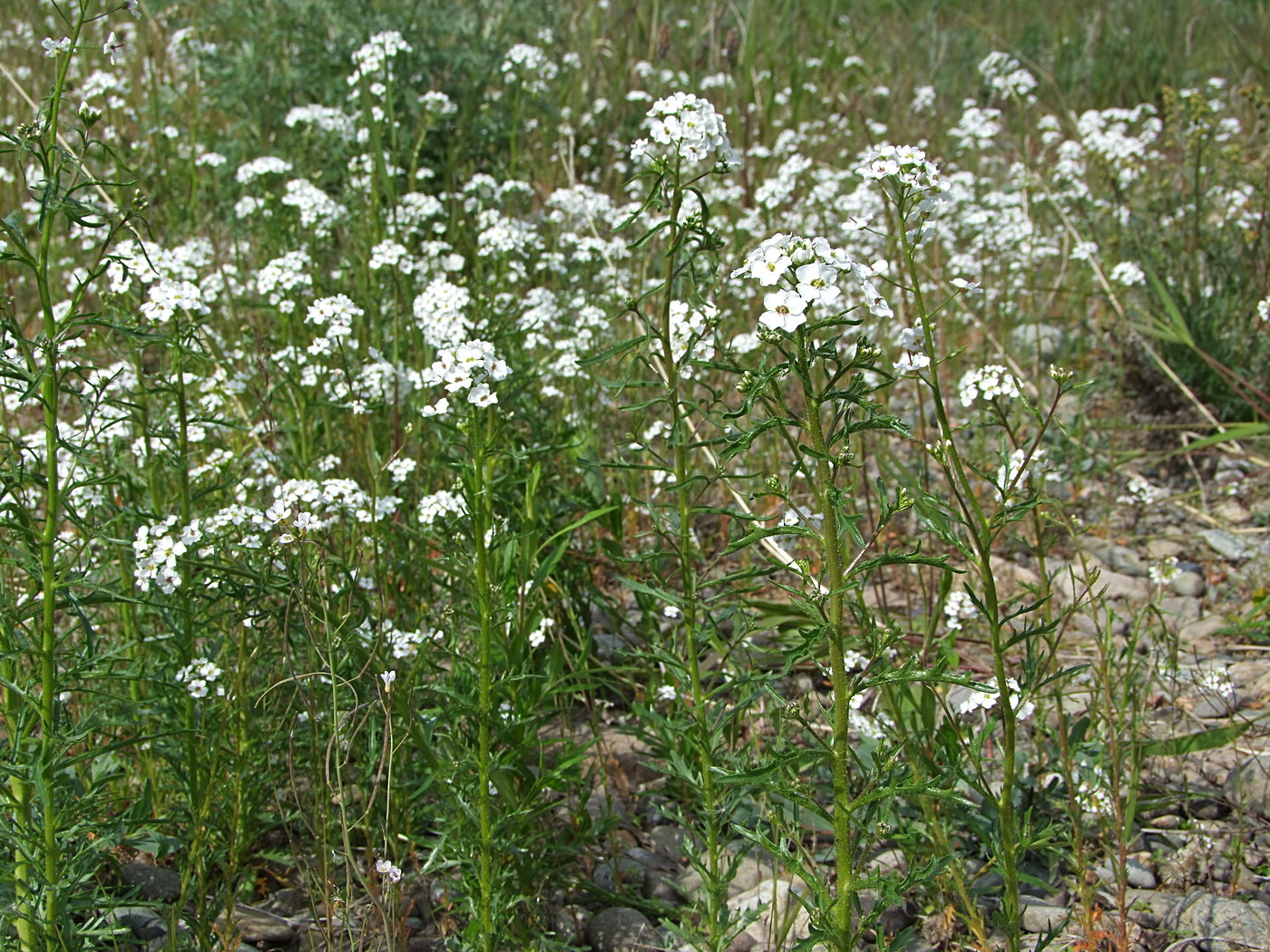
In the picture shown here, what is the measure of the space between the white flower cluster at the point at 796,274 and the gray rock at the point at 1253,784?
6.29ft

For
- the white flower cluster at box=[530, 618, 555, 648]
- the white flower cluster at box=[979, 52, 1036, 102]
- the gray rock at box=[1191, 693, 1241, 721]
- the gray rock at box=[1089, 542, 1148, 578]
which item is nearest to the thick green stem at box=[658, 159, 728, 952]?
the white flower cluster at box=[530, 618, 555, 648]

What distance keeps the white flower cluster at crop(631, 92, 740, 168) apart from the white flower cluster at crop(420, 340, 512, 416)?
549 millimetres

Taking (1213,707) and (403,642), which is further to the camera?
(1213,707)

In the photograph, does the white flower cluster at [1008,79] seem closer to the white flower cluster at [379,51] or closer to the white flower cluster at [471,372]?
the white flower cluster at [379,51]

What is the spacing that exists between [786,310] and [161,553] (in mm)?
1511

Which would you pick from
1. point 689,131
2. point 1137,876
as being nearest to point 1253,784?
point 1137,876

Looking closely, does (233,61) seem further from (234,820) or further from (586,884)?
(586,884)

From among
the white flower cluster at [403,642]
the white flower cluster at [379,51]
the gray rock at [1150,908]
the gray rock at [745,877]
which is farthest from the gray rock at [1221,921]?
the white flower cluster at [379,51]

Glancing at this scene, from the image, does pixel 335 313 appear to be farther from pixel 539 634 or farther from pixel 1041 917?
pixel 1041 917

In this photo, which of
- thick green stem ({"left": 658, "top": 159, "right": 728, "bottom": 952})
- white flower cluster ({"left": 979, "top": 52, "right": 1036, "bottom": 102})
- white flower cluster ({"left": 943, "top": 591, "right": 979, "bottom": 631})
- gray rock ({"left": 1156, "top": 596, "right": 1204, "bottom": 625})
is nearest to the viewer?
thick green stem ({"left": 658, "top": 159, "right": 728, "bottom": 952})

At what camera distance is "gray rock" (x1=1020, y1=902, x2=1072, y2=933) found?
8.02ft

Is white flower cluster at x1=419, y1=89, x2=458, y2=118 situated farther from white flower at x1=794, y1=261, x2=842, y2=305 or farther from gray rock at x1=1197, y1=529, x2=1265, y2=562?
gray rock at x1=1197, y1=529, x2=1265, y2=562

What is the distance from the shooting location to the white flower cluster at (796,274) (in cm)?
171

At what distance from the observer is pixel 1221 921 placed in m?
2.38
